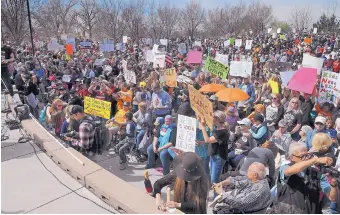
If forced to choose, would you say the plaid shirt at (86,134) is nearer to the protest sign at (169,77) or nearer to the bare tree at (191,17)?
the protest sign at (169,77)

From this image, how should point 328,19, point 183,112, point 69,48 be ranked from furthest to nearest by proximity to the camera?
point 328,19
point 69,48
point 183,112

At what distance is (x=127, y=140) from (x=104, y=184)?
9.43 ft

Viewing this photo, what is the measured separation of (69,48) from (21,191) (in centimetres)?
1586

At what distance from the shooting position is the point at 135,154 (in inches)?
283

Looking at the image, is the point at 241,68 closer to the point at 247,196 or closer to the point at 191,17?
the point at 247,196

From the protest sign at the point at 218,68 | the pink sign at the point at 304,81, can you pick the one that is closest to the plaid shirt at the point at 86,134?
the pink sign at the point at 304,81

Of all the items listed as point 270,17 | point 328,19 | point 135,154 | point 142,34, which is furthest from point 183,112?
point 270,17

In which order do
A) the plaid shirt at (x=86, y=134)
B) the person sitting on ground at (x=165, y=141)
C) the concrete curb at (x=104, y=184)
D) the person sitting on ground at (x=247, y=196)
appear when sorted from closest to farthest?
1. the person sitting on ground at (x=247, y=196)
2. the concrete curb at (x=104, y=184)
3. the plaid shirt at (x=86, y=134)
4. the person sitting on ground at (x=165, y=141)

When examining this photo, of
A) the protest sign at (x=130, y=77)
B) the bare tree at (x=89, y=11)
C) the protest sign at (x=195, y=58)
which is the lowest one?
the protest sign at (x=130, y=77)

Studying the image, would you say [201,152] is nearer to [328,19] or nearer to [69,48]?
[69,48]

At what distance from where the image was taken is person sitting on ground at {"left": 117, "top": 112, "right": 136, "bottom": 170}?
6.72 metres

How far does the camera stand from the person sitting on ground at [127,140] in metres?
6.72

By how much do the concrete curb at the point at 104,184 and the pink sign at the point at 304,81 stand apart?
4979 millimetres

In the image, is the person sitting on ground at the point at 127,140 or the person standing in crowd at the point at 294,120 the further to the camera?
the person sitting on ground at the point at 127,140
